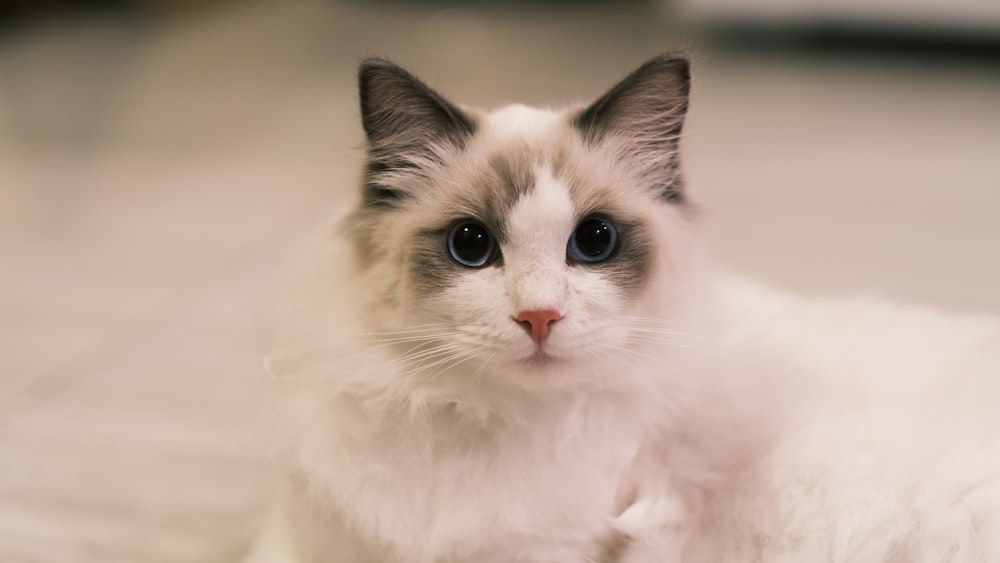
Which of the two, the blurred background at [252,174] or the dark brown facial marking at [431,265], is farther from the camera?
the blurred background at [252,174]

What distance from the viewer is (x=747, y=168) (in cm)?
317

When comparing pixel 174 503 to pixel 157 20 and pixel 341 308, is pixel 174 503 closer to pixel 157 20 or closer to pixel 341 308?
pixel 341 308

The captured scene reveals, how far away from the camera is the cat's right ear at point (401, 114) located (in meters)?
1.11

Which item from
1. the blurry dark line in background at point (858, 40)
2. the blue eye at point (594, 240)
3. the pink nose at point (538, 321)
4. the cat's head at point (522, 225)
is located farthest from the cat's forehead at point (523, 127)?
the blurry dark line in background at point (858, 40)

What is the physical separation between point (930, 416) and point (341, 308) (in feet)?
2.52

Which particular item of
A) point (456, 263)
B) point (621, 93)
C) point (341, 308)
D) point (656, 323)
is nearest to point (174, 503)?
point (341, 308)

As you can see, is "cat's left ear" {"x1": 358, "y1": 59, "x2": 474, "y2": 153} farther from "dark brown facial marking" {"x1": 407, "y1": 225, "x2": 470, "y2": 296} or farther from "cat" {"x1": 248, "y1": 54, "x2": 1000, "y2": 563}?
"dark brown facial marking" {"x1": 407, "y1": 225, "x2": 470, "y2": 296}

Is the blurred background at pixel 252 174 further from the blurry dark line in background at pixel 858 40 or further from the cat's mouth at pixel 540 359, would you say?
the cat's mouth at pixel 540 359

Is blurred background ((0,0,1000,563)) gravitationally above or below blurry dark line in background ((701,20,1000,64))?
below

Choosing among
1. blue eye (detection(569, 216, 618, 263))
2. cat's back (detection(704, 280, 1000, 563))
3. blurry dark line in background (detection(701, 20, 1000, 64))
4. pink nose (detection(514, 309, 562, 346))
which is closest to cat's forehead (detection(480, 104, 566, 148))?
blue eye (detection(569, 216, 618, 263))

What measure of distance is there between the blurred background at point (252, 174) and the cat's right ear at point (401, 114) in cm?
10

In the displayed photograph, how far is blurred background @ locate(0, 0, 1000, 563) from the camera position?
65.1 inches

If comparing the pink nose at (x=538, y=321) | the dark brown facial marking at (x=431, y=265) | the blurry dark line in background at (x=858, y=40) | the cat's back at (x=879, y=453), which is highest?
the blurry dark line in background at (x=858, y=40)

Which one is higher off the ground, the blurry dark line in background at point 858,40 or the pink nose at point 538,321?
the blurry dark line in background at point 858,40
